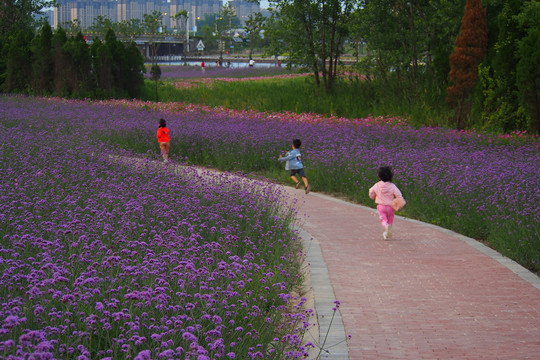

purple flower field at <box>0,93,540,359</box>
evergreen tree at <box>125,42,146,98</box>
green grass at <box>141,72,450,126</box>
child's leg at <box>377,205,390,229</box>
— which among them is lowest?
child's leg at <box>377,205,390,229</box>

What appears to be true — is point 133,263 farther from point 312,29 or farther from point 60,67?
point 60,67

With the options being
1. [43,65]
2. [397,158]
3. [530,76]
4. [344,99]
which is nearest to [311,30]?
[344,99]

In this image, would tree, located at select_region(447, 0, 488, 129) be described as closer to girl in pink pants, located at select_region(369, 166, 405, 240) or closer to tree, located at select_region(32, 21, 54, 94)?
girl in pink pants, located at select_region(369, 166, 405, 240)

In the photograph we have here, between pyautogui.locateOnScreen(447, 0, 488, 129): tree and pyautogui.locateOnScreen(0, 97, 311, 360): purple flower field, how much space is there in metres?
10.1

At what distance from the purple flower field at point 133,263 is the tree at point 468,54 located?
33.3ft

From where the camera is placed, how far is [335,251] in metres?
9.05

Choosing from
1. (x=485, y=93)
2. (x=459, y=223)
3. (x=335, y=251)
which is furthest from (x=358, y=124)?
(x=335, y=251)

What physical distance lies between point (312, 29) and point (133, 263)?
25.1 m

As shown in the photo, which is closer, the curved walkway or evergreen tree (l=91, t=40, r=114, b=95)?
the curved walkway

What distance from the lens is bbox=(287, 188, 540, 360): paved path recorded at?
5695mm

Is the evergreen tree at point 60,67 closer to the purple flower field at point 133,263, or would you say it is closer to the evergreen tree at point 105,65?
the evergreen tree at point 105,65

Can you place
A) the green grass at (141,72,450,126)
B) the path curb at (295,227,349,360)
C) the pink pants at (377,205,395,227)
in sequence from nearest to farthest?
the path curb at (295,227,349,360) → the pink pants at (377,205,395,227) → the green grass at (141,72,450,126)

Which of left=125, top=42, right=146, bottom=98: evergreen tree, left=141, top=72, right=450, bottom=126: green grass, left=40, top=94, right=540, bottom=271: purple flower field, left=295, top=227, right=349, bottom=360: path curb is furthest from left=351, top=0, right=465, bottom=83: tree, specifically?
left=295, top=227, right=349, bottom=360: path curb

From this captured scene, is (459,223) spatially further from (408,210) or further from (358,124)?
(358,124)
